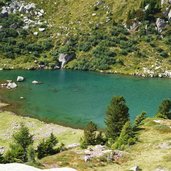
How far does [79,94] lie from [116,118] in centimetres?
6327

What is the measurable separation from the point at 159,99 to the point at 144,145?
6826cm

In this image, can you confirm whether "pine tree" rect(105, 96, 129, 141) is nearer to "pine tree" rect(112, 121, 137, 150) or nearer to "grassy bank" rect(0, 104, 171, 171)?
"grassy bank" rect(0, 104, 171, 171)

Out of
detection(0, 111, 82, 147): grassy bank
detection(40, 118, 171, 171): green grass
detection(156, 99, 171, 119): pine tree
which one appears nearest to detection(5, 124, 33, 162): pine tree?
detection(40, 118, 171, 171): green grass

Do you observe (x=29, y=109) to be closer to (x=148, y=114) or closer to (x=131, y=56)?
(x=148, y=114)

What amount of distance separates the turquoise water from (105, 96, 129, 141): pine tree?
2794cm

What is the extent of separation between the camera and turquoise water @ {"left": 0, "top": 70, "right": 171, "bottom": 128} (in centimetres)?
11356

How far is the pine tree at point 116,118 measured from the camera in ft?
244

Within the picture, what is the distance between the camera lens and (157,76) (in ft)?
567

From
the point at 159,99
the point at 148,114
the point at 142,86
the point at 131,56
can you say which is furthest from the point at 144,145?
the point at 131,56

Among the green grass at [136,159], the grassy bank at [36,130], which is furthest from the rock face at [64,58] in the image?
the green grass at [136,159]

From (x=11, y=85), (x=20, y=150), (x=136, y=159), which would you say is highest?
(x=136, y=159)

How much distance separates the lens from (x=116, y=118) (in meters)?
75.1

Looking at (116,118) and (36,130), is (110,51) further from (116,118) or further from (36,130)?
(116,118)

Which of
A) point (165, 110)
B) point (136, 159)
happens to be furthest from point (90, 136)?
point (165, 110)
